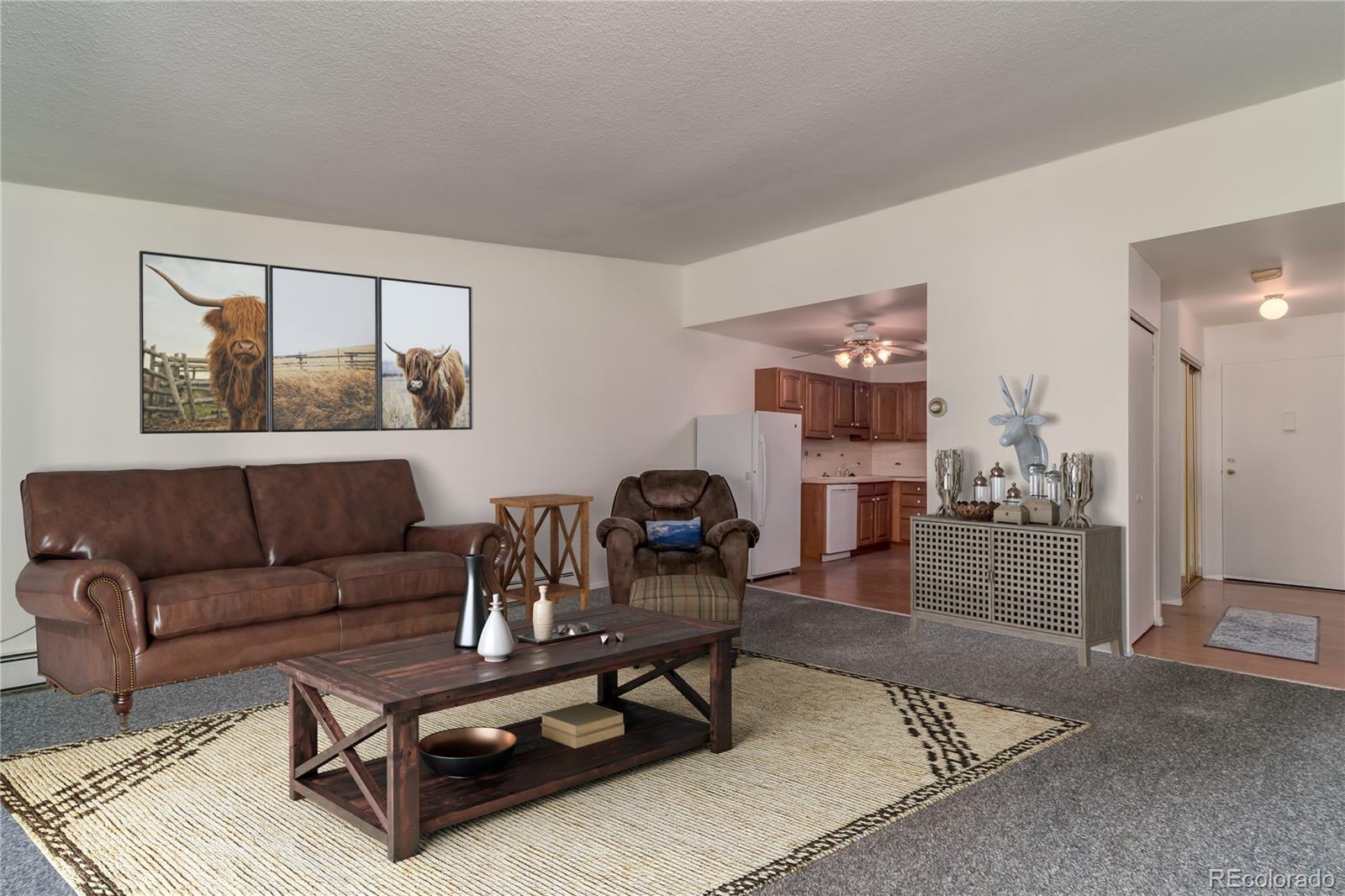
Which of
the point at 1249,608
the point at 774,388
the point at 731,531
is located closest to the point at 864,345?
the point at 774,388

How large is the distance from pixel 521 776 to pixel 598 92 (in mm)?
2678

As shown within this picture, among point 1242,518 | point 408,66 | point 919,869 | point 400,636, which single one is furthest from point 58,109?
point 1242,518

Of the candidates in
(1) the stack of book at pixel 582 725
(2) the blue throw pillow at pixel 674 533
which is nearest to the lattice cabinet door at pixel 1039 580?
(2) the blue throw pillow at pixel 674 533

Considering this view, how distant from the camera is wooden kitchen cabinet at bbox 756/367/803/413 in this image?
25.2 feet

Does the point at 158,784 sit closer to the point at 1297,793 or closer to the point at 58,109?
the point at 58,109

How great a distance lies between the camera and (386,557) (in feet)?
14.4

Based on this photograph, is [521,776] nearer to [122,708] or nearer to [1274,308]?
[122,708]

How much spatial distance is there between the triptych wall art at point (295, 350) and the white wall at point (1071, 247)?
283 centimetres

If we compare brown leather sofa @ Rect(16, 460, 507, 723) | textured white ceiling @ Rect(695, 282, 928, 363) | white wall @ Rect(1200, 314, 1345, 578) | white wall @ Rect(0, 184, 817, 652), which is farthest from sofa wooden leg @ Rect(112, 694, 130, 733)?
white wall @ Rect(1200, 314, 1345, 578)

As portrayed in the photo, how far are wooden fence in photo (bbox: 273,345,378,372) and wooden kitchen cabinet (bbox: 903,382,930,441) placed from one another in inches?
235

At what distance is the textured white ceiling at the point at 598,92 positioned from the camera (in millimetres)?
2900

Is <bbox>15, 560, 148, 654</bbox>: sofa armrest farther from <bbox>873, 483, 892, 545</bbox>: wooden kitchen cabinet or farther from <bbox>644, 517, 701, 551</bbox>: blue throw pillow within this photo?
<bbox>873, 483, 892, 545</bbox>: wooden kitchen cabinet

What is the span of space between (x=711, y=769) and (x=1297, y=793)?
5.99 feet

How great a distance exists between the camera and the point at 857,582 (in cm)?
663
